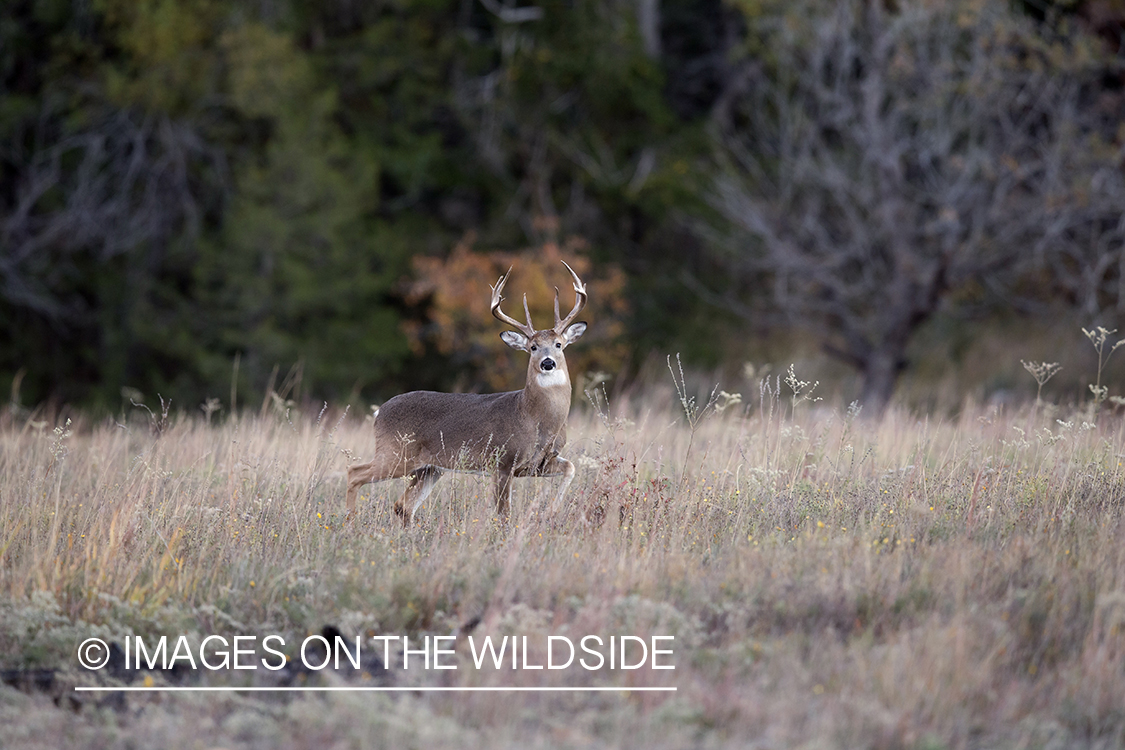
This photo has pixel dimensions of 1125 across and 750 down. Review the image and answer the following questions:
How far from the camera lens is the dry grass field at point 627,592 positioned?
4199 mm

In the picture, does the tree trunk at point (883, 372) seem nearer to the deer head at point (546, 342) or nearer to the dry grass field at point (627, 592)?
the dry grass field at point (627, 592)

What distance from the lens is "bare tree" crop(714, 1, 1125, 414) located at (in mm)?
15227

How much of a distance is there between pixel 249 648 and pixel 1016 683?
299cm

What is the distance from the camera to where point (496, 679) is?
177 inches

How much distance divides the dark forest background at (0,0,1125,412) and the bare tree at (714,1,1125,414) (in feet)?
0.31

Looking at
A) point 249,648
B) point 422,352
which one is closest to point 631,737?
point 249,648

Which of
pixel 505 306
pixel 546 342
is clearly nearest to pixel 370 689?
pixel 546 342

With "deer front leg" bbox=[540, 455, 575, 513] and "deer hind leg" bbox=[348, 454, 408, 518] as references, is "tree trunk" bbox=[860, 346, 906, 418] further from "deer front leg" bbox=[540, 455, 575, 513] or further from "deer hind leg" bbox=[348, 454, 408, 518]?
"deer hind leg" bbox=[348, 454, 408, 518]

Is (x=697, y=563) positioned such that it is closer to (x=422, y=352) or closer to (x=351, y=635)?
(x=351, y=635)

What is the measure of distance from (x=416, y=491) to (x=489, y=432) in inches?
22.9

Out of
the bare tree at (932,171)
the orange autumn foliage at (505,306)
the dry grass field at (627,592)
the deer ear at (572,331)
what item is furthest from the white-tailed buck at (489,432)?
the orange autumn foliage at (505,306)

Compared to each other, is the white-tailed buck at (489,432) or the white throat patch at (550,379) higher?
the white throat patch at (550,379)

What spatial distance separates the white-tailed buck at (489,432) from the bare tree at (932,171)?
9.42 meters

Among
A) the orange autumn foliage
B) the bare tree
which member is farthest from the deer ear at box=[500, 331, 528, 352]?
the orange autumn foliage
